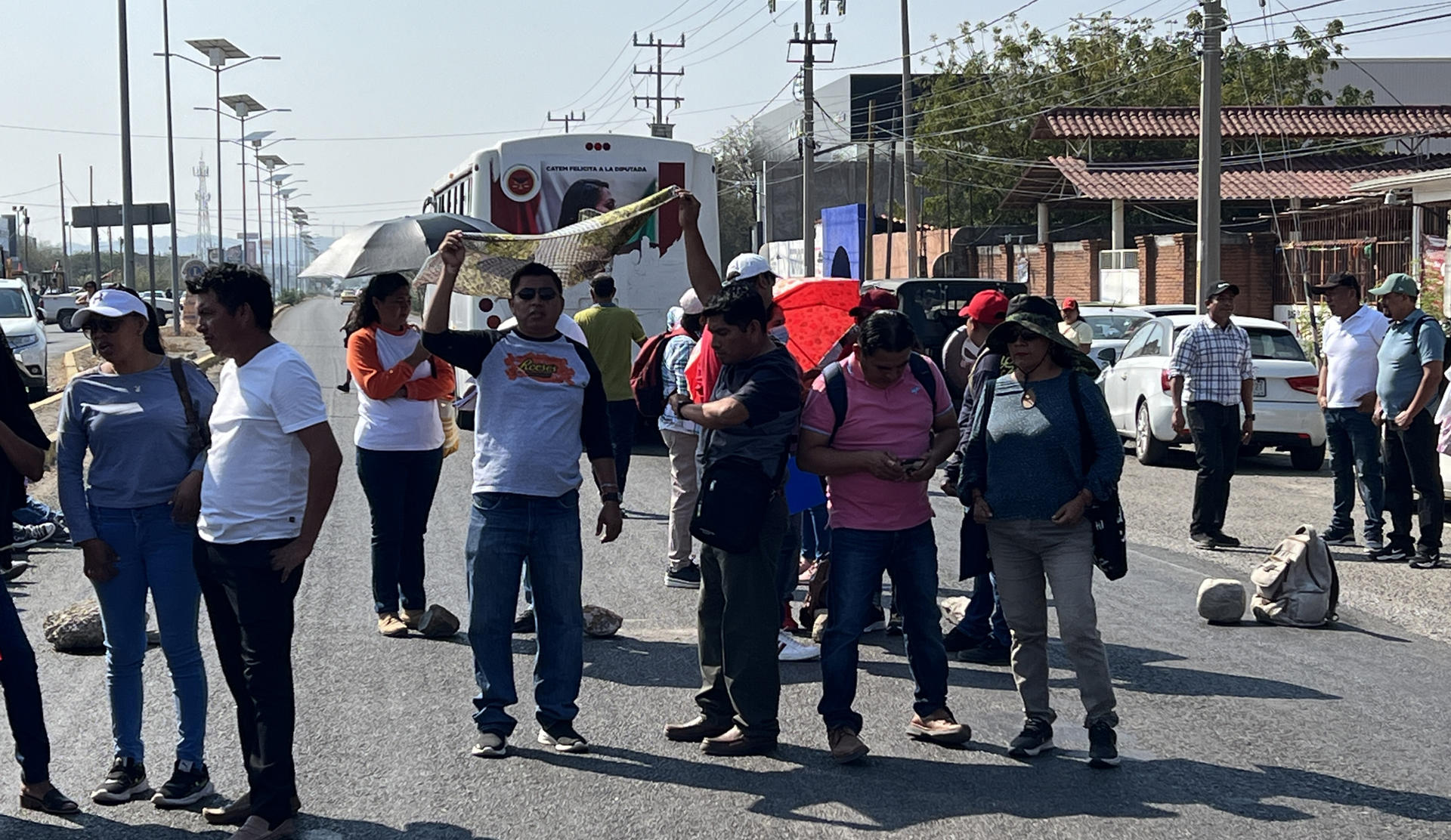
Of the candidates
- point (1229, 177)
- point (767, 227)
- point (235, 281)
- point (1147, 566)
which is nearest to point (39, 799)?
point (235, 281)

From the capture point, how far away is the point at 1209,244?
858 inches

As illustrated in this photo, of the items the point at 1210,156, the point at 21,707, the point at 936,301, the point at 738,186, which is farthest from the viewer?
the point at 738,186

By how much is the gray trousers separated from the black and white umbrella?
11.3 feet

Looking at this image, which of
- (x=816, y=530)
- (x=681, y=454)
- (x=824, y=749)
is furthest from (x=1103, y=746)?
(x=681, y=454)

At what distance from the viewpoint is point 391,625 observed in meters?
8.21

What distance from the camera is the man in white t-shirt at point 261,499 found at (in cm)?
517

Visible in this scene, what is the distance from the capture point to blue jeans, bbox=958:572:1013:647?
309 inches

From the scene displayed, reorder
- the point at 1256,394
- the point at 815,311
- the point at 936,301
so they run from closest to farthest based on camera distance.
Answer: the point at 815,311, the point at 1256,394, the point at 936,301

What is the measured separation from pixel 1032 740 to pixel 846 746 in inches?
29.0

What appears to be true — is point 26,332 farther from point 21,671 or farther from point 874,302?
point 21,671

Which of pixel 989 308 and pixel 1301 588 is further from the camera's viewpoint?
pixel 1301 588

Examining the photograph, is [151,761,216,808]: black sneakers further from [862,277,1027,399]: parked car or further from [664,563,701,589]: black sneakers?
[862,277,1027,399]: parked car

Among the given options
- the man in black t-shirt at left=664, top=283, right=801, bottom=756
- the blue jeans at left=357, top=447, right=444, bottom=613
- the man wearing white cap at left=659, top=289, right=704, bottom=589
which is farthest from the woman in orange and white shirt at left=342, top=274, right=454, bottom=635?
the man in black t-shirt at left=664, top=283, right=801, bottom=756

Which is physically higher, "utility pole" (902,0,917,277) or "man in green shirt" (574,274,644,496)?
"utility pole" (902,0,917,277)
